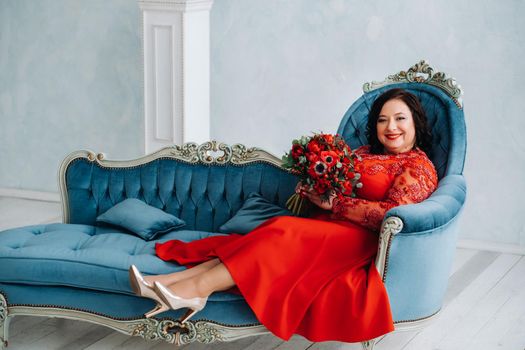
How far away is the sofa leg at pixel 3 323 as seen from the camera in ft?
11.7

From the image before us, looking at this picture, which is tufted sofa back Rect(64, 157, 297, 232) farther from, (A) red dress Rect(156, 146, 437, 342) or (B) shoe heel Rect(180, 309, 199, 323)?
(B) shoe heel Rect(180, 309, 199, 323)

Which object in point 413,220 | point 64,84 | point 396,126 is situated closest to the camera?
point 413,220

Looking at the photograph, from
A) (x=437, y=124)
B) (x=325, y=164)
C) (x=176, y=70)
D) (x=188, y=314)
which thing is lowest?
(x=188, y=314)

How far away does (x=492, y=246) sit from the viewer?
→ 16.8 feet

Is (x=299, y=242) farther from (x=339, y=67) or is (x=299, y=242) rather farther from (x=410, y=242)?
(x=339, y=67)

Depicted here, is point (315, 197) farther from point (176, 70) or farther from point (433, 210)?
point (176, 70)

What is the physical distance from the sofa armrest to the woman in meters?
0.10

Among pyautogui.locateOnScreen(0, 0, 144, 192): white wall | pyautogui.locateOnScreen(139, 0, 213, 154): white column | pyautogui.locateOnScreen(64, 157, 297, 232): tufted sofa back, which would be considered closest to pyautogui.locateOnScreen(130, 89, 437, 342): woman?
pyautogui.locateOnScreen(64, 157, 297, 232): tufted sofa back

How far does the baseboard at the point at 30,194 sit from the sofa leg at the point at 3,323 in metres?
2.73

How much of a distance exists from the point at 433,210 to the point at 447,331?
0.91 metres

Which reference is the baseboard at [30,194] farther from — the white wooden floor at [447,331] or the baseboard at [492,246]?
the baseboard at [492,246]

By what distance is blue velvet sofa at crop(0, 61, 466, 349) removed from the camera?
3334mm

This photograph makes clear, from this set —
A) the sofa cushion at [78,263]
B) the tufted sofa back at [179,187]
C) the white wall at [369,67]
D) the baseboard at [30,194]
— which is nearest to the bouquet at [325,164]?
the tufted sofa back at [179,187]

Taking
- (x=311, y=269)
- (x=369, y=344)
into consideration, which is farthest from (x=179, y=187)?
(x=369, y=344)
